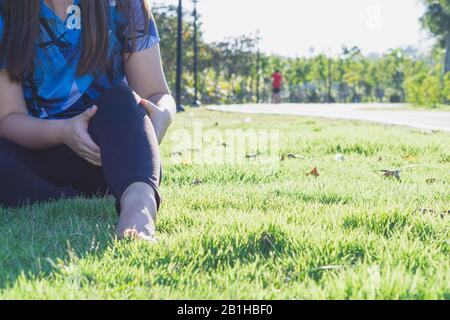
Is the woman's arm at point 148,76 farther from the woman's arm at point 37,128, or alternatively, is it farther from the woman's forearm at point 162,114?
the woman's arm at point 37,128

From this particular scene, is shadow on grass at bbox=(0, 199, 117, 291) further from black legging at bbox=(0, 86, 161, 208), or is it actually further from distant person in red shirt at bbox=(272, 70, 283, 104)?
distant person in red shirt at bbox=(272, 70, 283, 104)

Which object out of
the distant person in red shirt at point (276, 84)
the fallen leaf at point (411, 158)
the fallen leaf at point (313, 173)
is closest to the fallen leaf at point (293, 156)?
the fallen leaf at point (411, 158)

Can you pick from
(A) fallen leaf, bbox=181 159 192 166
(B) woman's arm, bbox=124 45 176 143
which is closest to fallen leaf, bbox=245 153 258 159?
(A) fallen leaf, bbox=181 159 192 166

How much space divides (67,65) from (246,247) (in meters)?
1.32

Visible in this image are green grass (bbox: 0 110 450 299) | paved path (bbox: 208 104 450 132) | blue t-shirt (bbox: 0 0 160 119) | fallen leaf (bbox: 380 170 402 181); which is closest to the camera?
green grass (bbox: 0 110 450 299)

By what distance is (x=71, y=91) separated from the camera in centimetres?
307

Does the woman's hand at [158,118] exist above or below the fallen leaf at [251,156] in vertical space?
above

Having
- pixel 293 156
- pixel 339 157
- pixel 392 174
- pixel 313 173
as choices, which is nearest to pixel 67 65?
pixel 313 173

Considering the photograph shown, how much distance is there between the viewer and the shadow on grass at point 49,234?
2.05 meters

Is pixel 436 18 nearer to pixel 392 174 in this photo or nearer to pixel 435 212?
pixel 392 174

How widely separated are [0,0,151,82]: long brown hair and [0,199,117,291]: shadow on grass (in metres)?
0.59

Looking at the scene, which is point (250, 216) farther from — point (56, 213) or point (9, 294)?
point (9, 294)

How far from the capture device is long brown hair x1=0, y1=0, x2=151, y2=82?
2.87 meters

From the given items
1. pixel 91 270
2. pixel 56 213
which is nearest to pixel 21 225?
pixel 56 213
